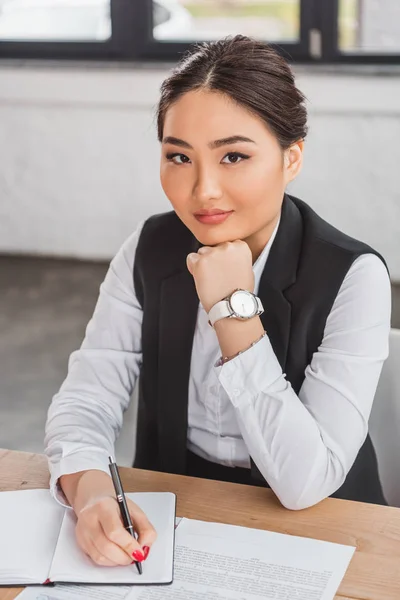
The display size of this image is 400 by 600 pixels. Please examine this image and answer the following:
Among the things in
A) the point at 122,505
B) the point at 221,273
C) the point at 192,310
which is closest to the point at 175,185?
the point at 221,273

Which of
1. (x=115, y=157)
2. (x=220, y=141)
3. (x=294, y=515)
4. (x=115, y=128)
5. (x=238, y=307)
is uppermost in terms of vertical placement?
(x=220, y=141)

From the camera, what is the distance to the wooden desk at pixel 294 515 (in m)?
1.06

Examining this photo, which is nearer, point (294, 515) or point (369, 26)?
point (294, 515)

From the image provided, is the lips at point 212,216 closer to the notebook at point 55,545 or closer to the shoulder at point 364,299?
the shoulder at point 364,299

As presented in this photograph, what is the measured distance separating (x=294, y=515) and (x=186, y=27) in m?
3.97

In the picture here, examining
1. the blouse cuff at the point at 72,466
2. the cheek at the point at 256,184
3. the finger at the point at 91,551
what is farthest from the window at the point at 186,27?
the finger at the point at 91,551

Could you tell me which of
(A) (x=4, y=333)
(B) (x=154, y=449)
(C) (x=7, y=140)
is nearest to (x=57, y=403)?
(B) (x=154, y=449)

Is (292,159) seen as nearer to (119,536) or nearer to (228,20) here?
(119,536)

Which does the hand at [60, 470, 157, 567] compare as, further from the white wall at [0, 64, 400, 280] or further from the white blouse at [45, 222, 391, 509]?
the white wall at [0, 64, 400, 280]

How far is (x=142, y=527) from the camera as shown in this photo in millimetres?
1114

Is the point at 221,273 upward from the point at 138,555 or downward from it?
upward

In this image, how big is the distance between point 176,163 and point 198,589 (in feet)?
2.07

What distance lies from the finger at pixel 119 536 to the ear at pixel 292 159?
61 centimetres

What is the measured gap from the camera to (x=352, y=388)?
131cm
